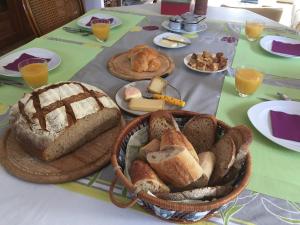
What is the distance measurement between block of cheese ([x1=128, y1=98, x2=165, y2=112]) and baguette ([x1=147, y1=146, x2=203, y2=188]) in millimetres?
332

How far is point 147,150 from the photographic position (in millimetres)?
613

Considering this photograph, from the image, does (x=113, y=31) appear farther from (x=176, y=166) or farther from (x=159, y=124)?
(x=176, y=166)

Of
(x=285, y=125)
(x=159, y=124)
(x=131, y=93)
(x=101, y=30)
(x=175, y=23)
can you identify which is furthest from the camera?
(x=175, y=23)

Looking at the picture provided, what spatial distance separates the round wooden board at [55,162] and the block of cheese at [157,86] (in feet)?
0.87

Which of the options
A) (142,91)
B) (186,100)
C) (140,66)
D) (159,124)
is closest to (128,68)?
(140,66)

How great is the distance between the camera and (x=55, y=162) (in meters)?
0.72

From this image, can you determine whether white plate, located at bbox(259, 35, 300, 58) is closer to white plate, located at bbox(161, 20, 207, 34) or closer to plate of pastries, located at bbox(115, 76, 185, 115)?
white plate, located at bbox(161, 20, 207, 34)

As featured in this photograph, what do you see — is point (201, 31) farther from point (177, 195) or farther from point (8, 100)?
point (177, 195)

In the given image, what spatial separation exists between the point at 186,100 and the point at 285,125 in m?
0.32

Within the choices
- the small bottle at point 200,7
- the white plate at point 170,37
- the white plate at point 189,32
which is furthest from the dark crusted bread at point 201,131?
the small bottle at point 200,7

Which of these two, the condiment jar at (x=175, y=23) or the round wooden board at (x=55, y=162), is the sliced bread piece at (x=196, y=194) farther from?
the condiment jar at (x=175, y=23)

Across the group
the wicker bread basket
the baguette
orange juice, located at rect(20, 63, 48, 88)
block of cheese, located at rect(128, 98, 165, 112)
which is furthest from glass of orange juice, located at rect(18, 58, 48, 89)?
the baguette

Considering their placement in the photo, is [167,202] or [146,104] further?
[146,104]

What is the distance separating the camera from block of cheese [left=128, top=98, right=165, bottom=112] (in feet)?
2.93
